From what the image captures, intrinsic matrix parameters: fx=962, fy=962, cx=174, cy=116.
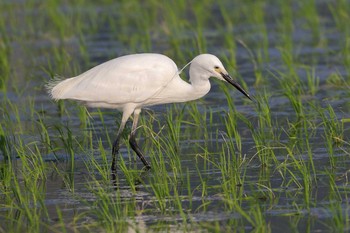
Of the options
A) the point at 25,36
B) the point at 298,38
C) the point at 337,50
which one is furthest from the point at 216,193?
the point at 25,36

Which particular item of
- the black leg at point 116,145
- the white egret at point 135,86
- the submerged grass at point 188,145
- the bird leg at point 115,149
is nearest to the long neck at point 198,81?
the white egret at point 135,86

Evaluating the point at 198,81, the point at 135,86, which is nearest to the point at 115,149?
the point at 135,86

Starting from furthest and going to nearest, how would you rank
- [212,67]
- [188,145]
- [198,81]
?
[188,145] → [198,81] → [212,67]

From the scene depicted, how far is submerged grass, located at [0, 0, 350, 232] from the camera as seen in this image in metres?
6.59

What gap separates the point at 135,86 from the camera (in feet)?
28.0

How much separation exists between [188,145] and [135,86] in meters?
0.85

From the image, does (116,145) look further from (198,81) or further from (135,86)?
(198,81)

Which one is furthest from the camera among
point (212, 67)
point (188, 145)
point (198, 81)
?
point (188, 145)

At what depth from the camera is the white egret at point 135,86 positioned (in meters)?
8.49

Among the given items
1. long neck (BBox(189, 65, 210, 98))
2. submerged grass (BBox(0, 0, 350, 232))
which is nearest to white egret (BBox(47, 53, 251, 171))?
long neck (BBox(189, 65, 210, 98))

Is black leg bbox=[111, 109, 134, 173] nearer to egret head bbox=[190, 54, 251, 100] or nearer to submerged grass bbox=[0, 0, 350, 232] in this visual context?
submerged grass bbox=[0, 0, 350, 232]

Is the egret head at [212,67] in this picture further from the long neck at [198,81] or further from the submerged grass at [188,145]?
the submerged grass at [188,145]

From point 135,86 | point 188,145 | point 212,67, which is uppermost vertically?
point 212,67

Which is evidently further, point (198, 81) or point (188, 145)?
point (188, 145)
